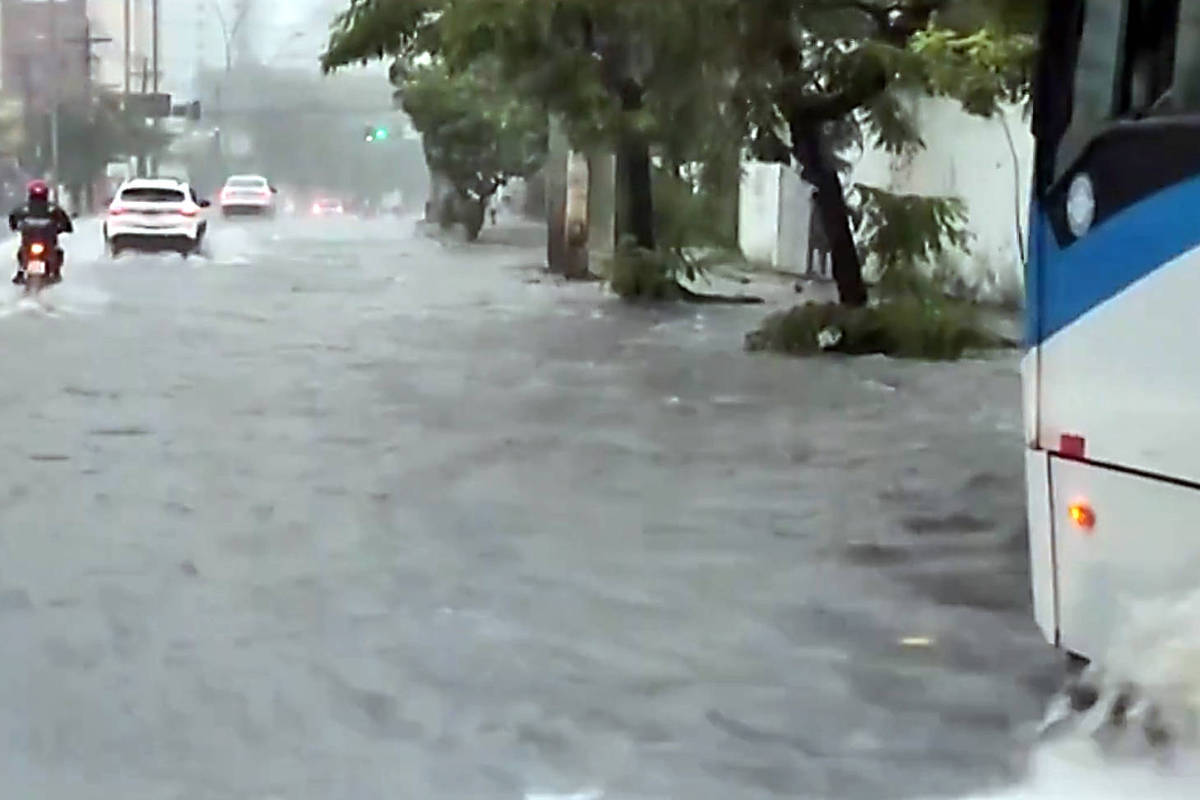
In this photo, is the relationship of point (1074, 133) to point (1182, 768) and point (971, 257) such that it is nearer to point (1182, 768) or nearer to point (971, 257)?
point (1182, 768)

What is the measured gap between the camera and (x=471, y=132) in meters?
48.4

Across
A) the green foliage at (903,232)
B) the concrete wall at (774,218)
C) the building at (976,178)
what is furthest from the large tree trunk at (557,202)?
the green foliage at (903,232)

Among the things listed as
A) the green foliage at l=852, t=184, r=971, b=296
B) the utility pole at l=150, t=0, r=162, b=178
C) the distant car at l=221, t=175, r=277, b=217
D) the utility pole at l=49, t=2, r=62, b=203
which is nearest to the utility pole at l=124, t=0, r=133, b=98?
the utility pole at l=150, t=0, r=162, b=178

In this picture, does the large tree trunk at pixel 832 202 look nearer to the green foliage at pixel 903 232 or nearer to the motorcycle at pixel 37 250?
the green foliage at pixel 903 232

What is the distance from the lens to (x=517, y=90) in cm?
2605

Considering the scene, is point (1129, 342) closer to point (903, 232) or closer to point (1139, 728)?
point (1139, 728)

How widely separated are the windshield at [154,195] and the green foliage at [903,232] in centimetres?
2144

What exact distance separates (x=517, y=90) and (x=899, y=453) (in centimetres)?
1393

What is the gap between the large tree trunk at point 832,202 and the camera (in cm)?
2025

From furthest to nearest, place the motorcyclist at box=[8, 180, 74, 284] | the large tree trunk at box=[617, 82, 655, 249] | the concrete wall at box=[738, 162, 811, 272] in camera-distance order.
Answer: the concrete wall at box=[738, 162, 811, 272]
the large tree trunk at box=[617, 82, 655, 249]
the motorcyclist at box=[8, 180, 74, 284]

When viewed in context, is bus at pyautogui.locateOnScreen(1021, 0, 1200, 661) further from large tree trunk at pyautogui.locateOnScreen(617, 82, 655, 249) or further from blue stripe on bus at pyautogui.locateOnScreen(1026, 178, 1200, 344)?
large tree trunk at pyautogui.locateOnScreen(617, 82, 655, 249)

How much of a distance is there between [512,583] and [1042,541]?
3.17 m

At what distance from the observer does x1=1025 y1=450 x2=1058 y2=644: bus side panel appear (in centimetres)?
610

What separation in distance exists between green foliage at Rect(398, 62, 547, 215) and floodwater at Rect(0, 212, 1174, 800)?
2210 cm
